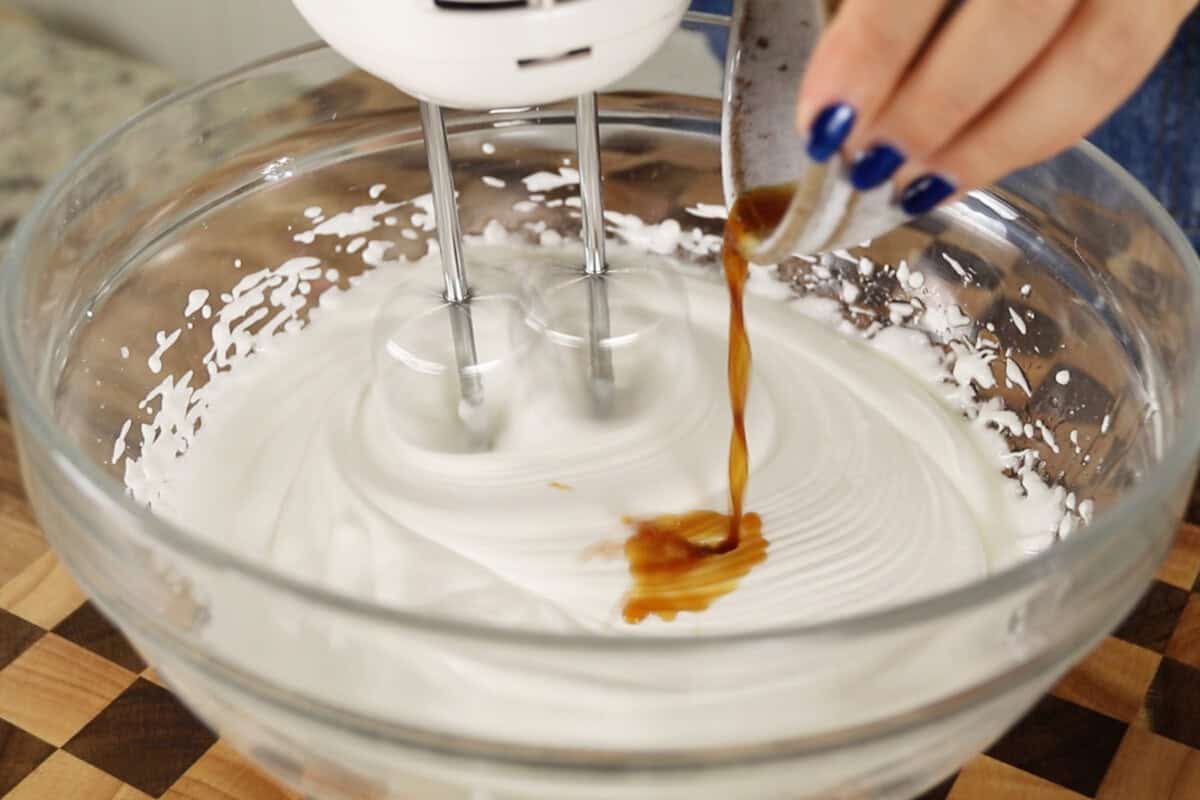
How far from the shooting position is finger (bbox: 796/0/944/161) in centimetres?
36

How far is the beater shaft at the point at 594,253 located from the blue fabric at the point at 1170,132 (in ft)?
1.38

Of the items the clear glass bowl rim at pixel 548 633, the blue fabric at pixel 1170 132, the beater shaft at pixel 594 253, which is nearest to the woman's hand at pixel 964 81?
the clear glass bowl rim at pixel 548 633

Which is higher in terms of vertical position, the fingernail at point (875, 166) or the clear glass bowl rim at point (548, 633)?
the fingernail at point (875, 166)

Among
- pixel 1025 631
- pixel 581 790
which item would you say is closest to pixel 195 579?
pixel 581 790

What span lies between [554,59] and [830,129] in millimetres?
104

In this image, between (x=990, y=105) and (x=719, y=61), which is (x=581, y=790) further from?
(x=719, y=61)

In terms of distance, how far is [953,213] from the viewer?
0.69 meters

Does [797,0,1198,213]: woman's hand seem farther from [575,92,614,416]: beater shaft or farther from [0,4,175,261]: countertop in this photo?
[0,4,175,261]: countertop

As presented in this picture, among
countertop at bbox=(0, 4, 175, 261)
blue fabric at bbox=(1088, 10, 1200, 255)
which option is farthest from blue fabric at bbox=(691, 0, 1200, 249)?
countertop at bbox=(0, 4, 175, 261)

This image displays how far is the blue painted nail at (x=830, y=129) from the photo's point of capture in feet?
1.23

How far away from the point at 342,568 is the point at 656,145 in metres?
0.32

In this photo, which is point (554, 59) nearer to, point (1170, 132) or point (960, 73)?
point (960, 73)

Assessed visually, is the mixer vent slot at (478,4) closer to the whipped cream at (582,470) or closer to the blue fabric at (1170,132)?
the whipped cream at (582,470)

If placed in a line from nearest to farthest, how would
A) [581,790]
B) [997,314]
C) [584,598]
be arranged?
[581,790], [584,598], [997,314]
